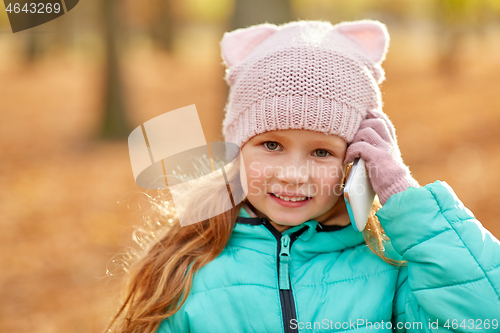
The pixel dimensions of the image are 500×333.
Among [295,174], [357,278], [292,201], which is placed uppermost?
[295,174]

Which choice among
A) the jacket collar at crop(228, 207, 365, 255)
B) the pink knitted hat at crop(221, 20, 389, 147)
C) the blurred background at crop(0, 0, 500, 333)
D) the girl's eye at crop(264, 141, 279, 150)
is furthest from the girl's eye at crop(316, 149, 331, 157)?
the blurred background at crop(0, 0, 500, 333)

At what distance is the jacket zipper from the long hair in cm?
28

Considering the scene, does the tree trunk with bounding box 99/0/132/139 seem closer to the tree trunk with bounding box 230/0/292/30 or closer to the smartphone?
the tree trunk with bounding box 230/0/292/30

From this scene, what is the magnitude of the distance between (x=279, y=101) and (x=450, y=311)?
1.18m

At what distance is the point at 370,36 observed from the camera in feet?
7.83

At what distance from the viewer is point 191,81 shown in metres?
20.7

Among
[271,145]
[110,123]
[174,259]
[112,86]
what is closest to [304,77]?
[271,145]

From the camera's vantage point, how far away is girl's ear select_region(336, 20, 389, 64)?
2369 mm

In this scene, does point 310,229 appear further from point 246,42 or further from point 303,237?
point 246,42

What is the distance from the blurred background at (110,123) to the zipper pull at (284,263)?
852 mm

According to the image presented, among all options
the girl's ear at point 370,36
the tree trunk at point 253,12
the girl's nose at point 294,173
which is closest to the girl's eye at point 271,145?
the girl's nose at point 294,173

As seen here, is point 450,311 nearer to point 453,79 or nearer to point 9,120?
point 9,120

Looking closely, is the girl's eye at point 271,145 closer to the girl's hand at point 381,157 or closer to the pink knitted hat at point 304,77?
the pink knitted hat at point 304,77

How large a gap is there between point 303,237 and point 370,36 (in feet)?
3.74
